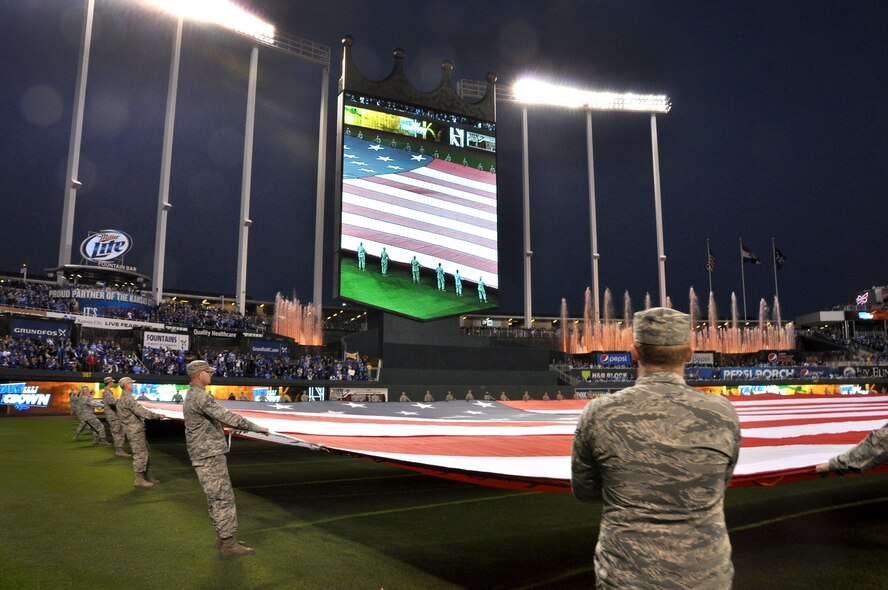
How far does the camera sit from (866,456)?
3.65 metres

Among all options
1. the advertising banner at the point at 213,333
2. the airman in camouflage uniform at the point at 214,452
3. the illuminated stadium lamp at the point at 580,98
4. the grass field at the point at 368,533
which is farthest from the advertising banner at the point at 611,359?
the airman in camouflage uniform at the point at 214,452

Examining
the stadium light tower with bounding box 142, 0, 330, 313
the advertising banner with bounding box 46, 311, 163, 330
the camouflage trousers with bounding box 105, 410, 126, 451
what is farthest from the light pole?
the camouflage trousers with bounding box 105, 410, 126, 451

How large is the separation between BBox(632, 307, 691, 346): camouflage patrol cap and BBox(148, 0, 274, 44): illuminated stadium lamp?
147 ft

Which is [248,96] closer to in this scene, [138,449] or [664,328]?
[138,449]

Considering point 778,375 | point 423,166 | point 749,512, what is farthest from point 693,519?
point 778,375

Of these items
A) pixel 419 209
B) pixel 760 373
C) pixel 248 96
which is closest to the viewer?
pixel 419 209

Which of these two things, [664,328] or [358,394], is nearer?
[664,328]

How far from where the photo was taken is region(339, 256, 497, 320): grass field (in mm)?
34156

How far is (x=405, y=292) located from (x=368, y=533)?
95.6ft

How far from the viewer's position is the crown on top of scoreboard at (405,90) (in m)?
36.8

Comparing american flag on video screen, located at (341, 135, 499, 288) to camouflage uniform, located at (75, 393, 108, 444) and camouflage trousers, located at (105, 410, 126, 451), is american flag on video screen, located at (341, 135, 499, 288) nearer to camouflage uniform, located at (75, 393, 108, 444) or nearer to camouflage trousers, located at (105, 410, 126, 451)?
camouflage uniform, located at (75, 393, 108, 444)

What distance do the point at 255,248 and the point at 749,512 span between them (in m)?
97.7

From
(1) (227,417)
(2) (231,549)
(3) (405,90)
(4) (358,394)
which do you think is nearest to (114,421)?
A: (2) (231,549)

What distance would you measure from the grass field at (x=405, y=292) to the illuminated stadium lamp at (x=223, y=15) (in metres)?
20.3
